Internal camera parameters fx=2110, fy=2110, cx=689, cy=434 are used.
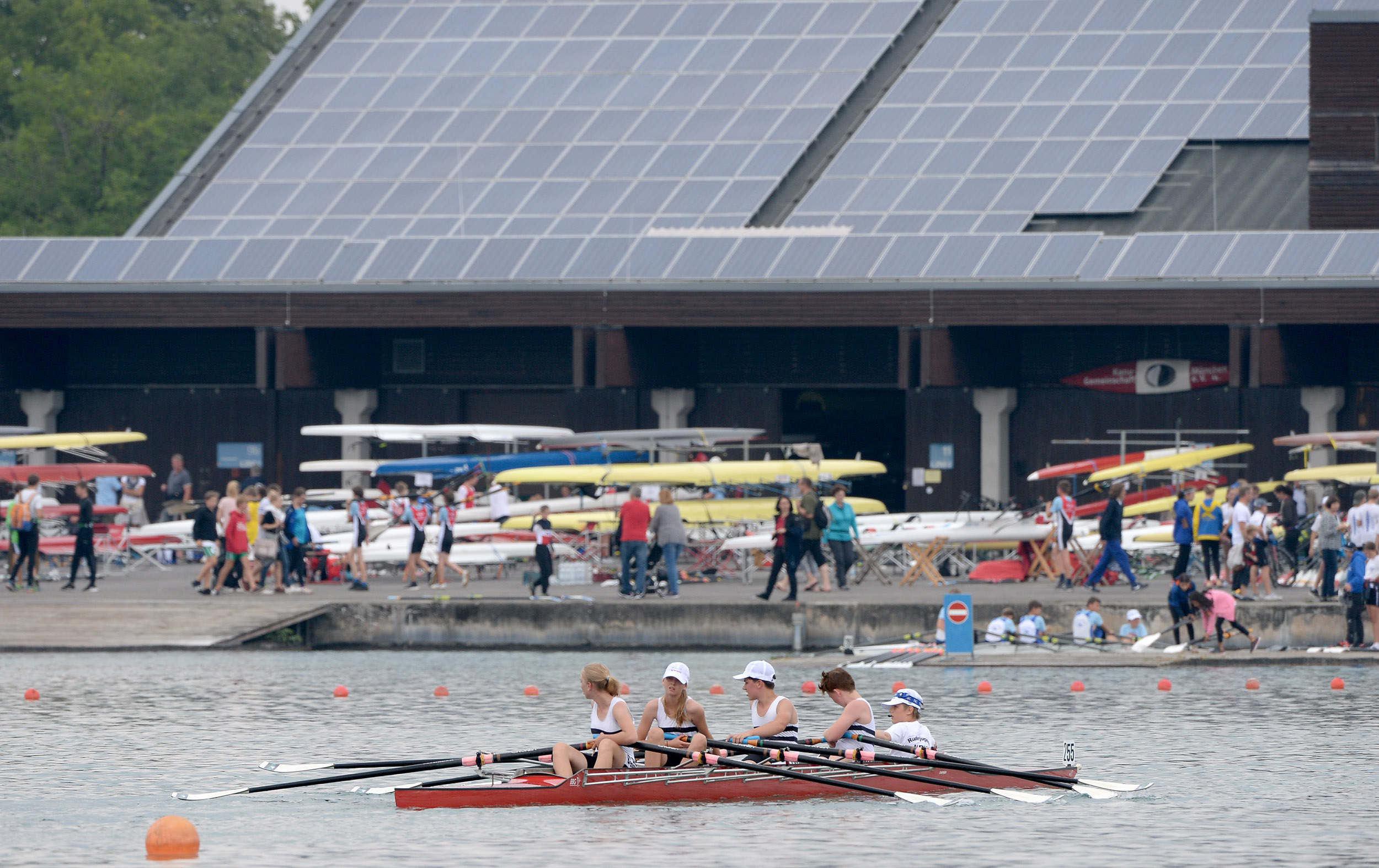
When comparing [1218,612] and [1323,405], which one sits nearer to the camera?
[1218,612]

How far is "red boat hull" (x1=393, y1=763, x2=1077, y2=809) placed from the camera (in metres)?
17.9

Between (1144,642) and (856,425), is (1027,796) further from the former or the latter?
(856,425)

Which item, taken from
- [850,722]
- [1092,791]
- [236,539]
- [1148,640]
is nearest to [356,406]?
[236,539]

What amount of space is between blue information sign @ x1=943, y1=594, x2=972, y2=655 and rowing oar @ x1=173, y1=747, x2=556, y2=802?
37.7ft

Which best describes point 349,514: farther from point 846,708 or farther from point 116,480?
point 846,708

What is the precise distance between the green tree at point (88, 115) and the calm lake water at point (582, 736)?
169 feet

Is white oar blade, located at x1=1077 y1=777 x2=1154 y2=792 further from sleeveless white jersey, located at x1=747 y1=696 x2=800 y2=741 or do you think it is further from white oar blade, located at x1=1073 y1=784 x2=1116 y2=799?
sleeveless white jersey, located at x1=747 y1=696 x2=800 y2=741

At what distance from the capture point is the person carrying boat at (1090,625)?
29453 mm

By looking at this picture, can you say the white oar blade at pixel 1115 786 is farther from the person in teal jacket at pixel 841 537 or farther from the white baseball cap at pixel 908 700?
the person in teal jacket at pixel 841 537

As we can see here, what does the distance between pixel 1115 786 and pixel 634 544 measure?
14.4 meters

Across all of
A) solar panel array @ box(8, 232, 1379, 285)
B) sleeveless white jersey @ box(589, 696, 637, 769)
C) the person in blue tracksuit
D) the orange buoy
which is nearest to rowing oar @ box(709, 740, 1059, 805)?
sleeveless white jersey @ box(589, 696, 637, 769)

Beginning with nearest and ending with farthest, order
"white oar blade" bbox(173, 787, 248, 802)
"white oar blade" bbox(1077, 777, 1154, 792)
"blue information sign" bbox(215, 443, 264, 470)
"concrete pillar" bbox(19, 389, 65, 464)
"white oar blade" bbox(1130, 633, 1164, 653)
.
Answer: "white oar blade" bbox(173, 787, 248, 802) < "white oar blade" bbox(1077, 777, 1154, 792) < "white oar blade" bbox(1130, 633, 1164, 653) < "blue information sign" bbox(215, 443, 264, 470) < "concrete pillar" bbox(19, 389, 65, 464)

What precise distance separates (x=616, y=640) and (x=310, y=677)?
5082mm

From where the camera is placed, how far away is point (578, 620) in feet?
102
